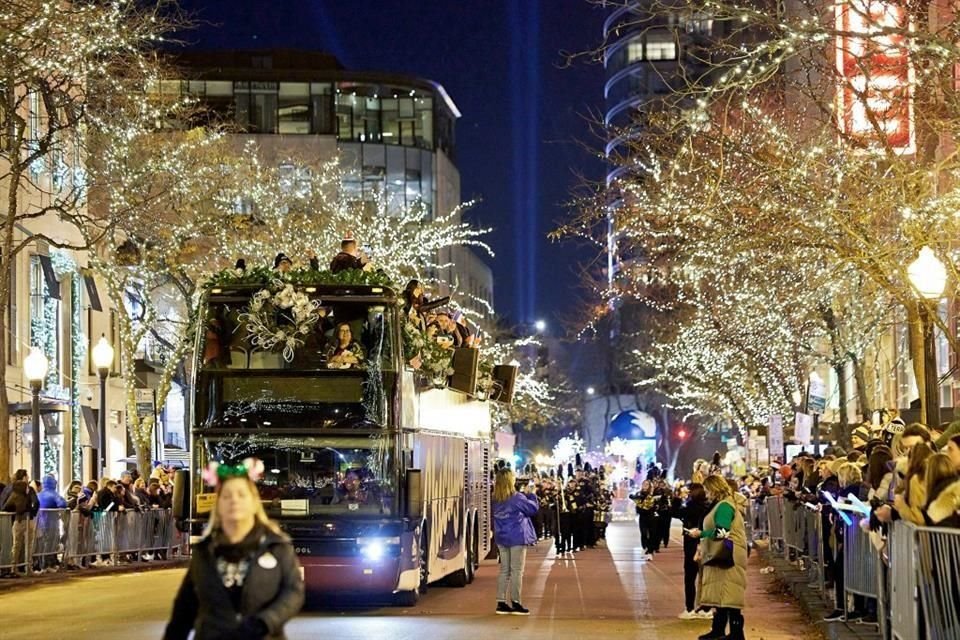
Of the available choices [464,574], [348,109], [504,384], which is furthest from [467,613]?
[348,109]

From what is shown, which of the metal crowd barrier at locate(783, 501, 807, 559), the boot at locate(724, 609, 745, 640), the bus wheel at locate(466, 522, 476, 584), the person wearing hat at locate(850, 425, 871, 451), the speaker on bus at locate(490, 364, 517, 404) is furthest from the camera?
the speaker on bus at locate(490, 364, 517, 404)

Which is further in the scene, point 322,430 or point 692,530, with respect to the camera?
point 322,430

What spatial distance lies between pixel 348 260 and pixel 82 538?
1331 cm

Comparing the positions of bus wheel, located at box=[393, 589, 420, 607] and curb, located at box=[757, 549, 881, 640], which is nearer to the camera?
curb, located at box=[757, 549, 881, 640]

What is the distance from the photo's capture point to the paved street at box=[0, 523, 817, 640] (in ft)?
63.5

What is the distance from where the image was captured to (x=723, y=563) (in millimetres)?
17969

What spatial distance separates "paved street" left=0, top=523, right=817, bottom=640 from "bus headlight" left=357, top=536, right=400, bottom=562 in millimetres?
773

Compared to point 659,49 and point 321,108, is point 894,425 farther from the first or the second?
point 659,49

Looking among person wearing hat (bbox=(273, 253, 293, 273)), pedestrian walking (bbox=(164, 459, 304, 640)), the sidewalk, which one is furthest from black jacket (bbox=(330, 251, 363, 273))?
pedestrian walking (bbox=(164, 459, 304, 640))

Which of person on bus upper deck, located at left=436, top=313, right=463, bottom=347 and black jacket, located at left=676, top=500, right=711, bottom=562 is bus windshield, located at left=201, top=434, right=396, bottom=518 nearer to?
person on bus upper deck, located at left=436, top=313, right=463, bottom=347

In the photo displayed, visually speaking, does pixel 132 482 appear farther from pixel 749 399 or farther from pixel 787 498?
pixel 749 399

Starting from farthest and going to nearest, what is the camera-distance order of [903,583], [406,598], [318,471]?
1. [406,598]
2. [318,471]
3. [903,583]

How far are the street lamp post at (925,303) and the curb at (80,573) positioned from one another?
15.0 m

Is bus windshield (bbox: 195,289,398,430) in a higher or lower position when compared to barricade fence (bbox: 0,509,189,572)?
higher
